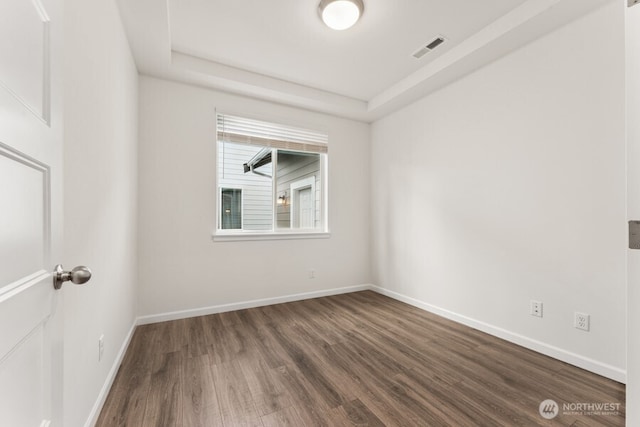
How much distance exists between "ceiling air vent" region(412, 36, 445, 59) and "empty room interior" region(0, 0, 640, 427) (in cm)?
3

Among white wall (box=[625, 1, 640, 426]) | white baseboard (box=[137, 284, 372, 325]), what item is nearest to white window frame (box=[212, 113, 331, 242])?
white baseboard (box=[137, 284, 372, 325])

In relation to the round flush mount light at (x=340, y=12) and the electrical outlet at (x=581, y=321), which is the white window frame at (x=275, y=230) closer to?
the round flush mount light at (x=340, y=12)

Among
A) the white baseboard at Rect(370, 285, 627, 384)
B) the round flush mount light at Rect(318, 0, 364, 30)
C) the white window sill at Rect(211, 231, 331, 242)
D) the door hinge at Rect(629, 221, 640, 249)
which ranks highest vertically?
the round flush mount light at Rect(318, 0, 364, 30)

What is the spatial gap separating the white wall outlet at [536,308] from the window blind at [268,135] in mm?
2915

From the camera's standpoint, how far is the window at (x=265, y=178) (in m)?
3.45

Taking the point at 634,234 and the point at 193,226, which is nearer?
the point at 634,234

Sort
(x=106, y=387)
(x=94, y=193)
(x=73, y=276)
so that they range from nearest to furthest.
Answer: (x=73, y=276), (x=94, y=193), (x=106, y=387)

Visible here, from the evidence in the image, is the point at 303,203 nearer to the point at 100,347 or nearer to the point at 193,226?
the point at 193,226

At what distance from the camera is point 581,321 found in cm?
209

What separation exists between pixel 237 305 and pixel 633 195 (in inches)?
132

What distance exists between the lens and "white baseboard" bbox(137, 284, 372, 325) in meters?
2.96

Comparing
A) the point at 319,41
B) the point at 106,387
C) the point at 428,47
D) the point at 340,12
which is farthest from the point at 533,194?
the point at 106,387

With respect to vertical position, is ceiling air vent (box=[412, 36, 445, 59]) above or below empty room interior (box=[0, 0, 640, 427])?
above

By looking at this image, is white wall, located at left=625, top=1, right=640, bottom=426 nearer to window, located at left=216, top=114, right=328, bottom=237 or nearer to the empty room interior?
the empty room interior
